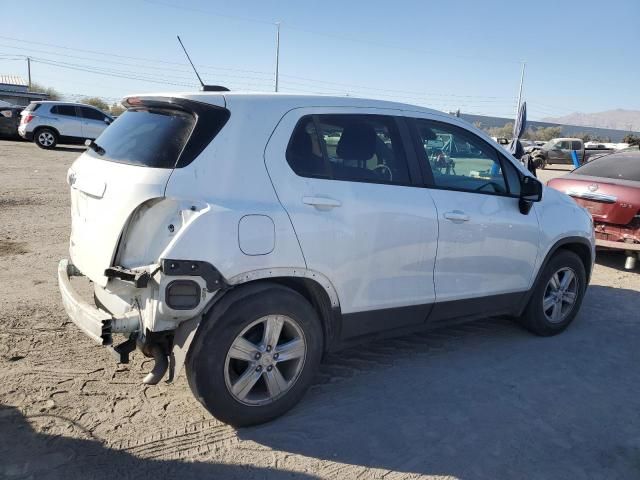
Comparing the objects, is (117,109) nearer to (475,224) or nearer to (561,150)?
(561,150)

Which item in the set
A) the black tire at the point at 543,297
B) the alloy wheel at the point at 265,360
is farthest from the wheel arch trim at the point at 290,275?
the black tire at the point at 543,297

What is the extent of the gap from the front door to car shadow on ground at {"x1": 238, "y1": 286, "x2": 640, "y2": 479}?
504 millimetres

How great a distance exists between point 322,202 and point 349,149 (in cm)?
50

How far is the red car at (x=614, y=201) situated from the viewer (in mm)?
7141

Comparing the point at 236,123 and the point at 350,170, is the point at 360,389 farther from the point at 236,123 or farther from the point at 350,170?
the point at 236,123

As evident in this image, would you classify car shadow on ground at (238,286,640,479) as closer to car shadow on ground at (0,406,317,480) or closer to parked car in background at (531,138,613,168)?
car shadow on ground at (0,406,317,480)

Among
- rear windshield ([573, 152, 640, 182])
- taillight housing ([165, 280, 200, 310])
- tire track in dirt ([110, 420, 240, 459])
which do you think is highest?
rear windshield ([573, 152, 640, 182])

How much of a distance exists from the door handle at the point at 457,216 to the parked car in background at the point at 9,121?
73.0ft

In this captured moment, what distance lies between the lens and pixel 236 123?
9.95 ft

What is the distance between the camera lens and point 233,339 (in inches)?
116

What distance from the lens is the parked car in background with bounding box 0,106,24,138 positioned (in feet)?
69.3

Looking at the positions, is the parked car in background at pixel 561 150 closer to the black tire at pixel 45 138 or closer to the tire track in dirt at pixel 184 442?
the black tire at pixel 45 138

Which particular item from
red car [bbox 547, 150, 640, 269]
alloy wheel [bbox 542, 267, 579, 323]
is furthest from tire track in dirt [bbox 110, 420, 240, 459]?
red car [bbox 547, 150, 640, 269]

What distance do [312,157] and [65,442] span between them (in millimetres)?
2120
